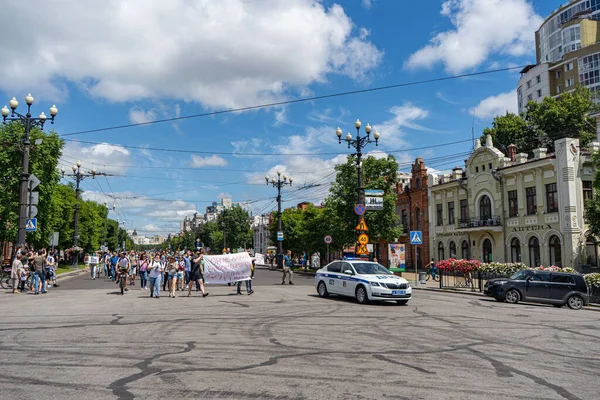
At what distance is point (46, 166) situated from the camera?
40812 mm

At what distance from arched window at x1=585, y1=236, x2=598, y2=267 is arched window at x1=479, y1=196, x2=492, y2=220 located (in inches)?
348

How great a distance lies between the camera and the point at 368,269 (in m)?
18.9

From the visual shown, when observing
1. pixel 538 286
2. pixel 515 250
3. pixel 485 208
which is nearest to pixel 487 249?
pixel 515 250

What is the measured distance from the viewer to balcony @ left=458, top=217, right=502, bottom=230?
41188 millimetres

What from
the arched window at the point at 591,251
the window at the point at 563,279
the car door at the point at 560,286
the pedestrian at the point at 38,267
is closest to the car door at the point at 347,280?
the car door at the point at 560,286

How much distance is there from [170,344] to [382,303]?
10.8 metres

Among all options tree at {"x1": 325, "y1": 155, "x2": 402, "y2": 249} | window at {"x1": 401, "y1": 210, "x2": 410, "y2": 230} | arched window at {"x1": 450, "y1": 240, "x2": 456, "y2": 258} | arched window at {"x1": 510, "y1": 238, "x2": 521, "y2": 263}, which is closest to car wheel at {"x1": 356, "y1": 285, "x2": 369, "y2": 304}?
tree at {"x1": 325, "y1": 155, "x2": 402, "y2": 249}

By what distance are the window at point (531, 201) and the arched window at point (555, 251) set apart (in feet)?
8.92

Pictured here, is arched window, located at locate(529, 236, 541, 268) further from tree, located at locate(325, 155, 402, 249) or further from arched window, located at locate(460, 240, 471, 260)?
tree, located at locate(325, 155, 402, 249)

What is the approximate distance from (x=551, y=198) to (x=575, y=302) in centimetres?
1968

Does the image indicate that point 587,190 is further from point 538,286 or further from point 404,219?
point 404,219

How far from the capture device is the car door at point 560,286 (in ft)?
63.2

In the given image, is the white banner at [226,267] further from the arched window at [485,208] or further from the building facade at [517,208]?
the arched window at [485,208]

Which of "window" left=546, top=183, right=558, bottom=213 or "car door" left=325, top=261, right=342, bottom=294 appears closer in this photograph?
"car door" left=325, top=261, right=342, bottom=294
